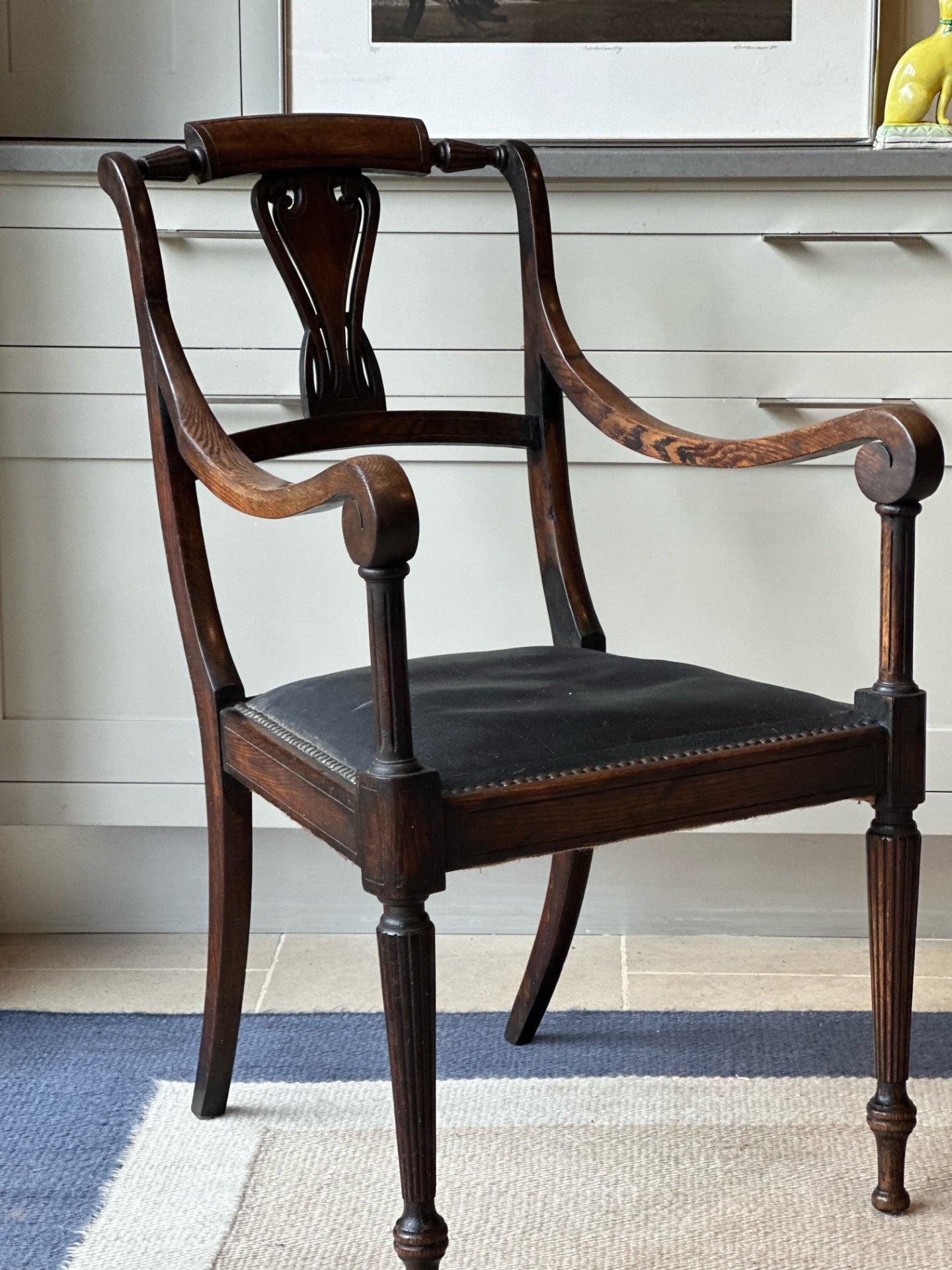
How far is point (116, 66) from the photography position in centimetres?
200

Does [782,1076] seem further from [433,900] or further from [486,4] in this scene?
[486,4]

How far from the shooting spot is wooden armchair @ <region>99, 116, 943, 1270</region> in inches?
38.8

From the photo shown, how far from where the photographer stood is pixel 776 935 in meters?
1.86

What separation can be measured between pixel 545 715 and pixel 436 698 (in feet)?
0.36

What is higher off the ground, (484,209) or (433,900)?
(484,209)

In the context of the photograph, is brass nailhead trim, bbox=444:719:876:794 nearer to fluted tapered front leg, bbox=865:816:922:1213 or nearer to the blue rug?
fluted tapered front leg, bbox=865:816:922:1213

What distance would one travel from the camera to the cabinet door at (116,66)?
1.98 metres

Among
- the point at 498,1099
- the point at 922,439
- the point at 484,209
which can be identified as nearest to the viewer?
the point at 922,439

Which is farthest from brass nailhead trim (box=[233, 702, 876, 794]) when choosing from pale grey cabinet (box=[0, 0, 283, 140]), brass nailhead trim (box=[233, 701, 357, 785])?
pale grey cabinet (box=[0, 0, 283, 140])

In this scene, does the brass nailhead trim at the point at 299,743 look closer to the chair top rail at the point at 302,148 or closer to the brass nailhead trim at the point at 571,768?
the brass nailhead trim at the point at 571,768

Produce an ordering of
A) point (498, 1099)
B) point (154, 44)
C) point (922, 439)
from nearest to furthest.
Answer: point (922, 439), point (498, 1099), point (154, 44)

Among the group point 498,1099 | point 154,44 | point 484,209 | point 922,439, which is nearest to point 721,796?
point 922,439

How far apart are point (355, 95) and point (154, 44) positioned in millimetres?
423

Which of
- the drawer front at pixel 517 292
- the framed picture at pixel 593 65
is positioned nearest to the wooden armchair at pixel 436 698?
the drawer front at pixel 517 292
